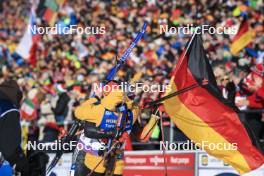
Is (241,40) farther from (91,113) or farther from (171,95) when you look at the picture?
(91,113)

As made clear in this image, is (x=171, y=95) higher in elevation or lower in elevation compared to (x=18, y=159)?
→ higher

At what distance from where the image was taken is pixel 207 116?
1009 centimetres

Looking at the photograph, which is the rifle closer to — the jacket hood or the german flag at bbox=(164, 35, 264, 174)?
the german flag at bbox=(164, 35, 264, 174)

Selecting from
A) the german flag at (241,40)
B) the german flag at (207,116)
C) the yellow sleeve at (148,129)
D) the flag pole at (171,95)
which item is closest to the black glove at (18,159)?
the yellow sleeve at (148,129)

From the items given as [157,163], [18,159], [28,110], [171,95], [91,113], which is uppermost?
[171,95]

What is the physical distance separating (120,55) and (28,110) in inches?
105

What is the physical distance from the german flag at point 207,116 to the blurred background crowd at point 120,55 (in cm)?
110

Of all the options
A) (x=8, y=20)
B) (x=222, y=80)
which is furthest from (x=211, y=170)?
(x=8, y=20)

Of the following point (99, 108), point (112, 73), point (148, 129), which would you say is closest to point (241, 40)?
point (112, 73)

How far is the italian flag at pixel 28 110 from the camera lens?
1578cm

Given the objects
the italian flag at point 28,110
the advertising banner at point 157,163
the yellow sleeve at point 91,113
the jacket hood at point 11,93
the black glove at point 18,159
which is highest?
the jacket hood at point 11,93

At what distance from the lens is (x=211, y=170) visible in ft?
37.2

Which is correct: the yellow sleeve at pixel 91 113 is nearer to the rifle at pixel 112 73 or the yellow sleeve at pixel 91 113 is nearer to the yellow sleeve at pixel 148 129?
the yellow sleeve at pixel 148 129

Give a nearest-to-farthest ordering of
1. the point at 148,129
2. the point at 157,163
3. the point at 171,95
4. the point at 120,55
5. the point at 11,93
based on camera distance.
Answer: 1. the point at 11,93
2. the point at 148,129
3. the point at 171,95
4. the point at 157,163
5. the point at 120,55
